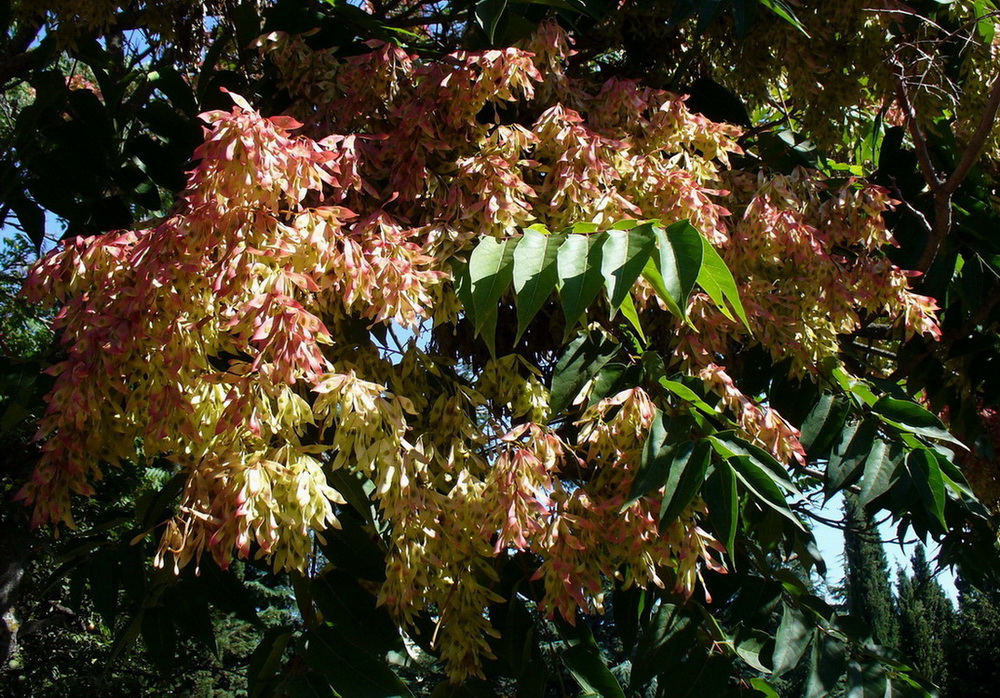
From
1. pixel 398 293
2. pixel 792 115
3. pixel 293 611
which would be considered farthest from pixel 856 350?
pixel 293 611

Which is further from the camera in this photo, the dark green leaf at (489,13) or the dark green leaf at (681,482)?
the dark green leaf at (489,13)

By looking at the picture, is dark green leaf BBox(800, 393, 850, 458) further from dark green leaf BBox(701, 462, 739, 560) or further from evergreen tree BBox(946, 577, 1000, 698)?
evergreen tree BBox(946, 577, 1000, 698)

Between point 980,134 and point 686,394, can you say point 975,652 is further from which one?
point 686,394

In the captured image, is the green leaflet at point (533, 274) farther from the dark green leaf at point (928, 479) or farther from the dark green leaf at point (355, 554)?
the dark green leaf at point (928, 479)

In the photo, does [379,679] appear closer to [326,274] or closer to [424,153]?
[326,274]

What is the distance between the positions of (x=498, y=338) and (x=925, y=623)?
789 centimetres

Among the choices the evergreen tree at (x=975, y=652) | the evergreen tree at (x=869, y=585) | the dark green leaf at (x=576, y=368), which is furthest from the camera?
the evergreen tree at (x=869, y=585)

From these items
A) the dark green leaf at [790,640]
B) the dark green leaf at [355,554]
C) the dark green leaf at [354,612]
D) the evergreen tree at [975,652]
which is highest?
the dark green leaf at [355,554]

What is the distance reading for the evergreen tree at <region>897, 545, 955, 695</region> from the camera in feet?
27.3

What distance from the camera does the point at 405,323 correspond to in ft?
5.59

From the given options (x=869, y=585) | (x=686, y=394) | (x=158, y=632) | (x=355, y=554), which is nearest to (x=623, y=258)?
(x=686, y=394)

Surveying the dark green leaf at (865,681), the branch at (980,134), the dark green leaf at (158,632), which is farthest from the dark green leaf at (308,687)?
the branch at (980,134)

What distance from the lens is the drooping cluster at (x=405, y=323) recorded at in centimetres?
158

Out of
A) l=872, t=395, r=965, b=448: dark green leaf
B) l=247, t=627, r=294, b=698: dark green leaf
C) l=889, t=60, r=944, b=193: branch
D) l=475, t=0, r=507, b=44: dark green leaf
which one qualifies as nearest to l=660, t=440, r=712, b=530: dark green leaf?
l=872, t=395, r=965, b=448: dark green leaf
